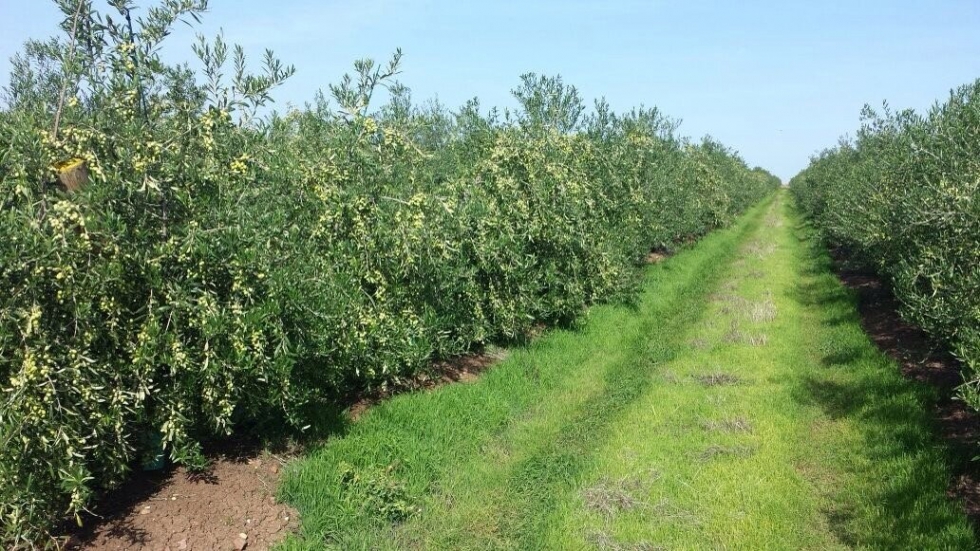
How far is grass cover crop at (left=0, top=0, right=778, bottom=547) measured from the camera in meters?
4.77

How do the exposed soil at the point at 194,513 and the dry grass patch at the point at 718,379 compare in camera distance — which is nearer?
the exposed soil at the point at 194,513

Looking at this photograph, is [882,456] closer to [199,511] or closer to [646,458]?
[646,458]

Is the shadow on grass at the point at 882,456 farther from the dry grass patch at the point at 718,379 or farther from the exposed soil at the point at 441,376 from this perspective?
the exposed soil at the point at 441,376

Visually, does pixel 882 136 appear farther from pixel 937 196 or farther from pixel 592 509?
pixel 592 509

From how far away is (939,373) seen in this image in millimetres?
10453

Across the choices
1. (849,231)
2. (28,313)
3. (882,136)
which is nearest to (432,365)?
(28,313)

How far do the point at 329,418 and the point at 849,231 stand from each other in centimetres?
1683

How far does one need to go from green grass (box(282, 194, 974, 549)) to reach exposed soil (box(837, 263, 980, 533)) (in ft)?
0.73

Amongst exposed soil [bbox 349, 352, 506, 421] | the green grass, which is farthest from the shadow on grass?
exposed soil [bbox 349, 352, 506, 421]

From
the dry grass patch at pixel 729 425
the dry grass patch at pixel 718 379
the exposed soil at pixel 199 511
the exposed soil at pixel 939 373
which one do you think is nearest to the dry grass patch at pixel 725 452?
the dry grass patch at pixel 729 425

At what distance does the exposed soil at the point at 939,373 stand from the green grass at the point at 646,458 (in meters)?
0.22

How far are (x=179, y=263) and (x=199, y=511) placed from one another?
2.27m

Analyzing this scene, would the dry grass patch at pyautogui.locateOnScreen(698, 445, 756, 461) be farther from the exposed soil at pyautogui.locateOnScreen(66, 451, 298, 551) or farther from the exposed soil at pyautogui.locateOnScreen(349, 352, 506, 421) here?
the exposed soil at pyautogui.locateOnScreen(66, 451, 298, 551)

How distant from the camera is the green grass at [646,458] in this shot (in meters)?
6.07
